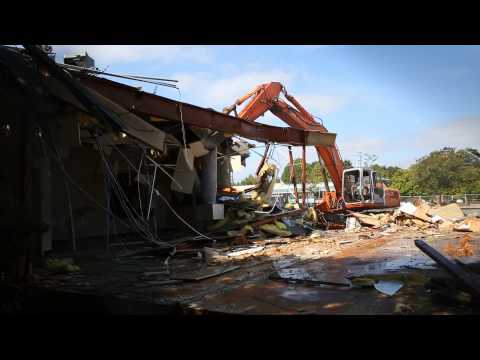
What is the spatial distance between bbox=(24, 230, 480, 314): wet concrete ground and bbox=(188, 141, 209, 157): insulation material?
3.64 metres

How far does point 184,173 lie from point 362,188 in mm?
11092

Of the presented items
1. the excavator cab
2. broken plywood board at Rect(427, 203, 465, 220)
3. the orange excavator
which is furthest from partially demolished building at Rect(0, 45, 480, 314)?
the excavator cab

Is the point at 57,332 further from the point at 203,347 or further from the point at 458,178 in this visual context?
the point at 458,178

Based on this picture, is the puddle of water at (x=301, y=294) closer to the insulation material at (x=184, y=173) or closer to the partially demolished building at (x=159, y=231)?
the partially demolished building at (x=159, y=231)

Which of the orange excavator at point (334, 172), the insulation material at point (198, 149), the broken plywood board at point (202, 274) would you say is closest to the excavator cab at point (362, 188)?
the orange excavator at point (334, 172)

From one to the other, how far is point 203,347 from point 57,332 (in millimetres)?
1792

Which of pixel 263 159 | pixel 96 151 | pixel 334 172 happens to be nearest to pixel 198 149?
pixel 96 151

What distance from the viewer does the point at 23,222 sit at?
568 cm

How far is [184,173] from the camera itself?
1116 centimetres

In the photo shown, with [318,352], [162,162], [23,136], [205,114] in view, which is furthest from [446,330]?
[162,162]

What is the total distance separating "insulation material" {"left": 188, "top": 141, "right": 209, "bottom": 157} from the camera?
11317 millimetres

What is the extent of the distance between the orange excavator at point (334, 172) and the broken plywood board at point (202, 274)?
10.8m

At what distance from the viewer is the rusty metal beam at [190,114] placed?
8.73 m
